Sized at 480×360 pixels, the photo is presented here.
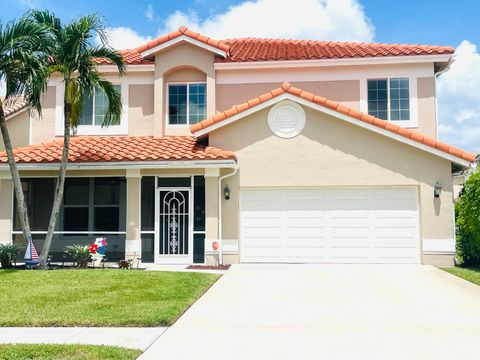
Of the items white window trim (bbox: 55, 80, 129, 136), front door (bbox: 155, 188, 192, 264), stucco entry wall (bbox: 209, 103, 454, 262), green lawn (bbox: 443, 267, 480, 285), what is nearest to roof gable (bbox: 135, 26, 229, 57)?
white window trim (bbox: 55, 80, 129, 136)

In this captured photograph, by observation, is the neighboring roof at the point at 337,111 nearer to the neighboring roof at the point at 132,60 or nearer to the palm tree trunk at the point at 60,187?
the palm tree trunk at the point at 60,187

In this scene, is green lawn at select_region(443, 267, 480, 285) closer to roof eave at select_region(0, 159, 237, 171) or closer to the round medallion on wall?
the round medallion on wall

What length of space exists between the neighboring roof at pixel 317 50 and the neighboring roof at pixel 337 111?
3.44m

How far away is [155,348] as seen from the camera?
621cm

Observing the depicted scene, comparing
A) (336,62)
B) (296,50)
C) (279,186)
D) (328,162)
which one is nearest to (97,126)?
(279,186)

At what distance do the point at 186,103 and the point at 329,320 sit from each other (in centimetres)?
1223

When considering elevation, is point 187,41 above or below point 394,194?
above

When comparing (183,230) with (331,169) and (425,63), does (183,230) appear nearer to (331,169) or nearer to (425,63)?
(331,169)

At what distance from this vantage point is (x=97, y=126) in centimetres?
1845

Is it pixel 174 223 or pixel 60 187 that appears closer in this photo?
pixel 60 187

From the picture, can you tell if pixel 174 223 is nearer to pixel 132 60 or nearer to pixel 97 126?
pixel 97 126

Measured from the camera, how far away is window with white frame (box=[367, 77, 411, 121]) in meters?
17.6

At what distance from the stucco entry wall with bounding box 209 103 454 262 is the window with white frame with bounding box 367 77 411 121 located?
3.15 m

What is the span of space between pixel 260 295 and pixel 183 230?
578 cm
